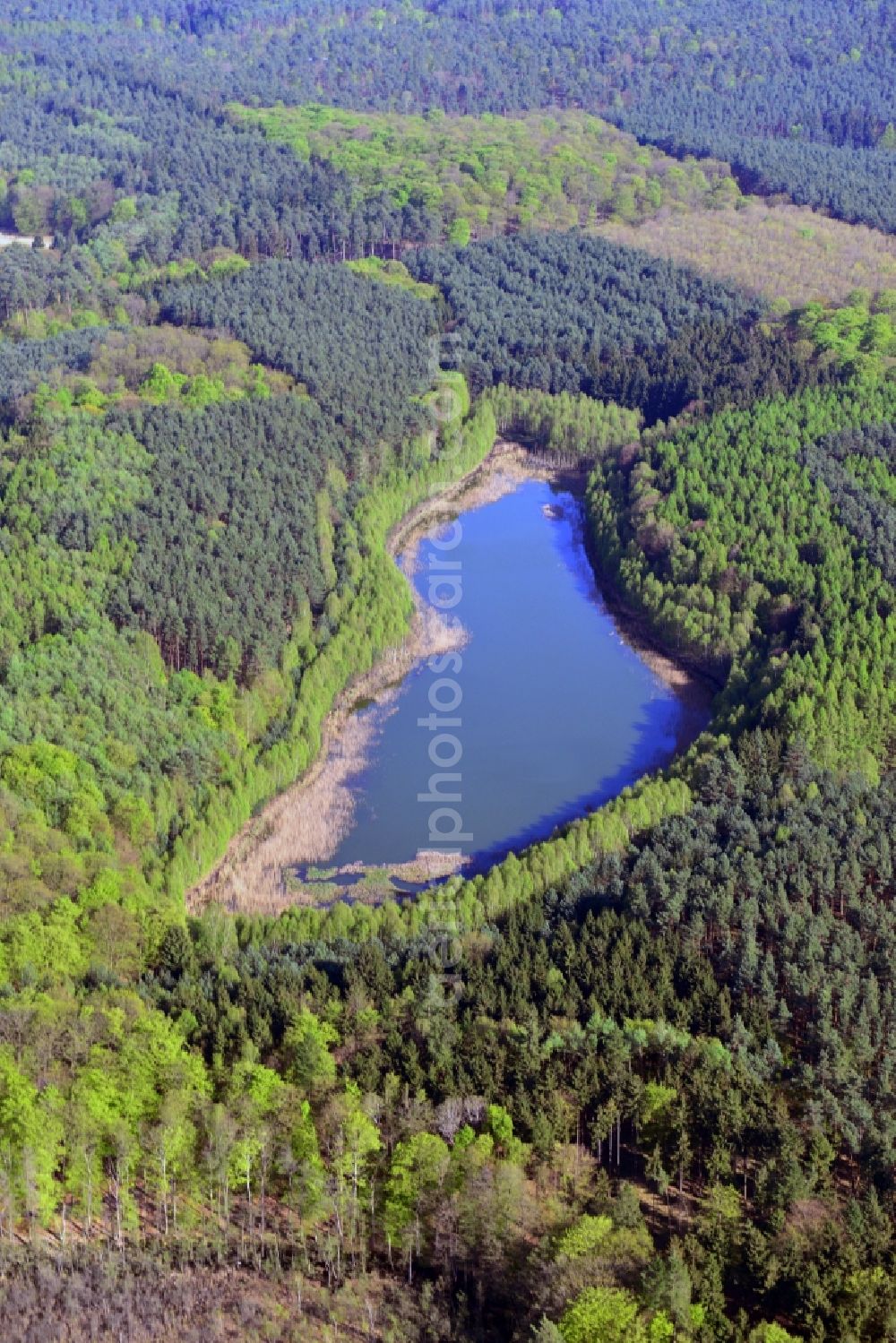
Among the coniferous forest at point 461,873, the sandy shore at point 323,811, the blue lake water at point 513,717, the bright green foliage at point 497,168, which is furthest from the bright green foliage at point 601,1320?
the bright green foliage at point 497,168

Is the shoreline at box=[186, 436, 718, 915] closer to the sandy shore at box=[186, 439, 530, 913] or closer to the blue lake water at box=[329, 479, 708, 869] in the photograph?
the sandy shore at box=[186, 439, 530, 913]

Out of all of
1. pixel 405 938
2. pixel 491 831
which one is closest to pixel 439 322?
pixel 491 831

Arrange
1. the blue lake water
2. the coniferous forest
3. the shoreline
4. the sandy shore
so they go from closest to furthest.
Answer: the coniferous forest < the sandy shore < the shoreline < the blue lake water

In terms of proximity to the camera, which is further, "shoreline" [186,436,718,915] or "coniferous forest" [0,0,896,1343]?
"shoreline" [186,436,718,915]

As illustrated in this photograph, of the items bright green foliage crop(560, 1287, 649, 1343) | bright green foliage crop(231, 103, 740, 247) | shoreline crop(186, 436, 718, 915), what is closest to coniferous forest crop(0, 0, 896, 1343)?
bright green foliage crop(560, 1287, 649, 1343)

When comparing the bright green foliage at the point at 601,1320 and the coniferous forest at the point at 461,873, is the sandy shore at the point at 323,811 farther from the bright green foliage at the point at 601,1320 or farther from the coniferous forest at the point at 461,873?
the bright green foliage at the point at 601,1320

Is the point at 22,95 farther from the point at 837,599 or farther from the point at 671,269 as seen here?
the point at 837,599

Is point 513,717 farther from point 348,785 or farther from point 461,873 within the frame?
point 461,873

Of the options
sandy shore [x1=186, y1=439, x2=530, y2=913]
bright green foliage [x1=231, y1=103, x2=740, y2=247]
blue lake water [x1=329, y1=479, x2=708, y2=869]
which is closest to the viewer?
sandy shore [x1=186, y1=439, x2=530, y2=913]
